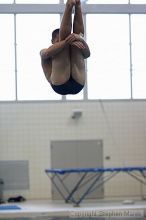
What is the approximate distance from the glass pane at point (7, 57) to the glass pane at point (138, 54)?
2866 millimetres

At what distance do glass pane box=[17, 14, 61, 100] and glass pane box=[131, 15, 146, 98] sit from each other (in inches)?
76.2

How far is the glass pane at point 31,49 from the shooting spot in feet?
36.8

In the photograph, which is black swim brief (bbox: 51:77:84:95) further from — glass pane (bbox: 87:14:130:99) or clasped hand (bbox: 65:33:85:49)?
glass pane (bbox: 87:14:130:99)

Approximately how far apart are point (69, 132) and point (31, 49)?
2.13m

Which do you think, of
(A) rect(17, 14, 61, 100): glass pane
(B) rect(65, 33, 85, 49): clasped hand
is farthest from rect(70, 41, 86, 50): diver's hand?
(A) rect(17, 14, 61, 100): glass pane

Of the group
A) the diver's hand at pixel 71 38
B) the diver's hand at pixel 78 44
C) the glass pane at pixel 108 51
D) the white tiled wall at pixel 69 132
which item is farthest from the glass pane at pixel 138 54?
the diver's hand at pixel 71 38

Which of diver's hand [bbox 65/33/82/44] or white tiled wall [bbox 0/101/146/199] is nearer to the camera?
diver's hand [bbox 65/33/82/44]

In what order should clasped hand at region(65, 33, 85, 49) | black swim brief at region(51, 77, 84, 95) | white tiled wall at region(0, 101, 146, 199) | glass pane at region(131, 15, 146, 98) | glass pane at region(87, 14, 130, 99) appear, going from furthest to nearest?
glass pane at region(131, 15, 146, 98) → glass pane at region(87, 14, 130, 99) → white tiled wall at region(0, 101, 146, 199) → black swim brief at region(51, 77, 84, 95) → clasped hand at region(65, 33, 85, 49)

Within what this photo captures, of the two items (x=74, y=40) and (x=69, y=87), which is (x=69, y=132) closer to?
(x=69, y=87)

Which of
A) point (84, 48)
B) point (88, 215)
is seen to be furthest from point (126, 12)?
point (84, 48)

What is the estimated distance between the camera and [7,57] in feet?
36.9

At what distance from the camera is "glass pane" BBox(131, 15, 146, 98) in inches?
454

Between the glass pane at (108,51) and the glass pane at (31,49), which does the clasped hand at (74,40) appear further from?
the glass pane at (108,51)

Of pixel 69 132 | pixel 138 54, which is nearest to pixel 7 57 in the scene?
pixel 69 132
